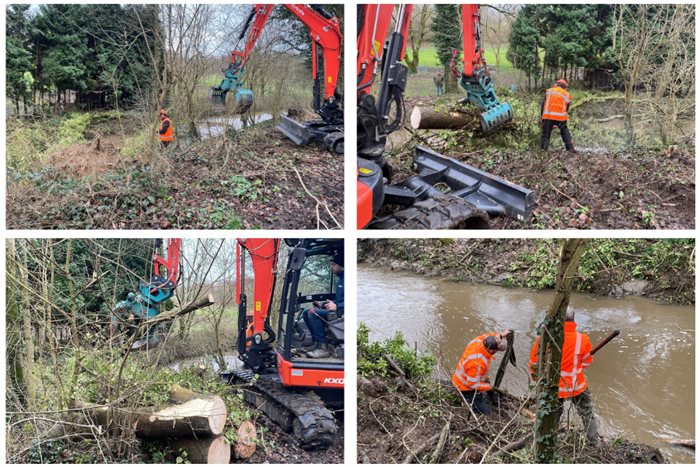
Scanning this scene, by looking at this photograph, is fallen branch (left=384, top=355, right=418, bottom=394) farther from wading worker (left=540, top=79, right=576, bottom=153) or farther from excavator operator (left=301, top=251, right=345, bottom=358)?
wading worker (left=540, top=79, right=576, bottom=153)

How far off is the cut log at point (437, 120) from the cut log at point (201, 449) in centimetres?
330

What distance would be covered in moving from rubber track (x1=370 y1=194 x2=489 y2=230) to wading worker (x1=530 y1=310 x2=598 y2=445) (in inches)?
32.8

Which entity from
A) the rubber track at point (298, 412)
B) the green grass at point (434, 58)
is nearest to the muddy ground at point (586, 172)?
the green grass at point (434, 58)

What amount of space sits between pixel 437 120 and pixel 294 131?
200cm

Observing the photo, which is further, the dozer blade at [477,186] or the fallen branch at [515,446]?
the dozer blade at [477,186]

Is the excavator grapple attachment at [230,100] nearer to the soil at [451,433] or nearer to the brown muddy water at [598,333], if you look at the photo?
the brown muddy water at [598,333]

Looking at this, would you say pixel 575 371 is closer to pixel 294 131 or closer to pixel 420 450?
pixel 420 450

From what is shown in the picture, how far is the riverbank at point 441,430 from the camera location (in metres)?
2.96

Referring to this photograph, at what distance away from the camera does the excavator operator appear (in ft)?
13.7

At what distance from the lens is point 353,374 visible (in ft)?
9.05

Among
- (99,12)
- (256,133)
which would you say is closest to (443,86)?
(256,133)

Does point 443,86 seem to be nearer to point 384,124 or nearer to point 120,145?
point 384,124

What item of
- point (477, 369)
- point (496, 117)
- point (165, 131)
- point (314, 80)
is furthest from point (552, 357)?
point (314, 80)

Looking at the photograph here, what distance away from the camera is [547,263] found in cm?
446
